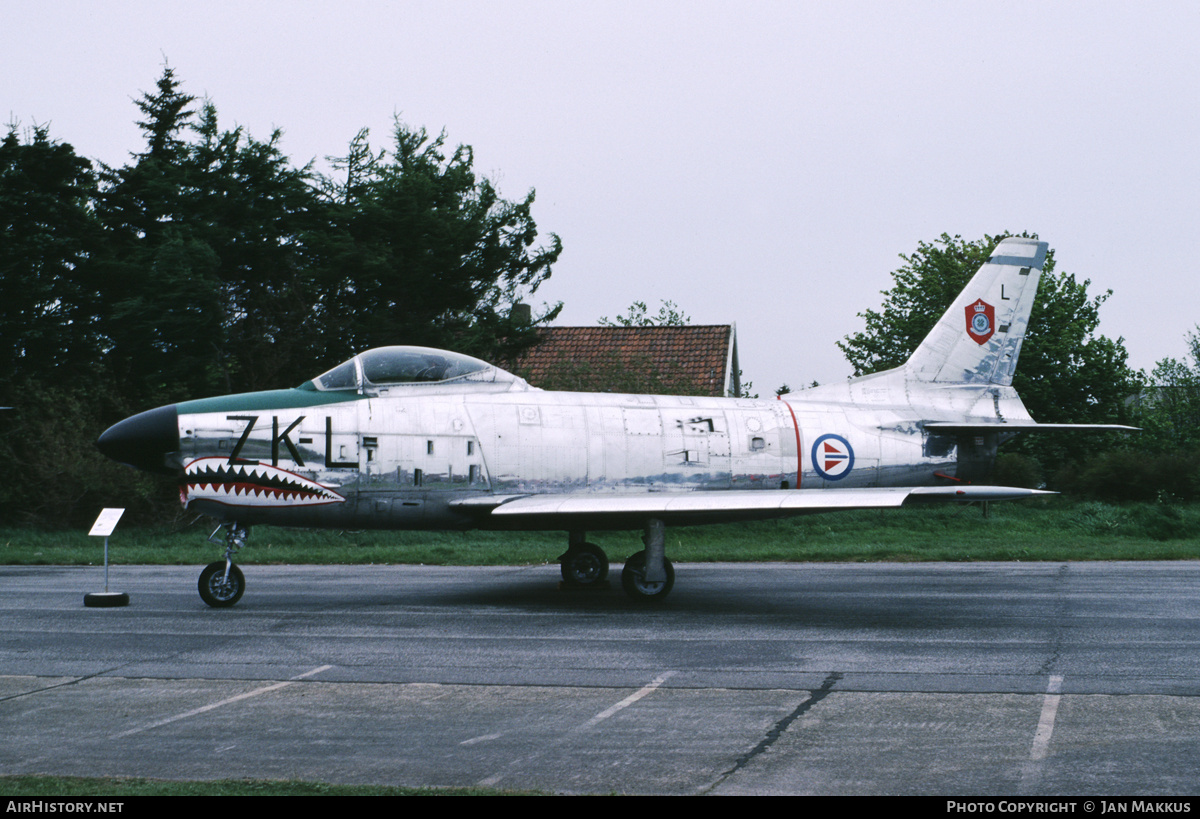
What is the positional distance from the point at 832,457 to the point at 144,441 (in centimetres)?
894

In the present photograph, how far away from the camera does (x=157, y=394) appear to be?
2672cm

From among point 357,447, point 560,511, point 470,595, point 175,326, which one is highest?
point 175,326

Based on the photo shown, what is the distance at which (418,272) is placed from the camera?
2694cm

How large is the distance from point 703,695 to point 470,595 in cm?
710

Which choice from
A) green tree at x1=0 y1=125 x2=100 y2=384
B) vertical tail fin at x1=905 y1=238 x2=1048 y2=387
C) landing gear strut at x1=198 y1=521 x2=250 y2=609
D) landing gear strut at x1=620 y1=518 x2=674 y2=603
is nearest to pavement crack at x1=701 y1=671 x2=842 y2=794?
landing gear strut at x1=620 y1=518 x2=674 y2=603

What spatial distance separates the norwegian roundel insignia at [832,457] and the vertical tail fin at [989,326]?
1944 millimetres

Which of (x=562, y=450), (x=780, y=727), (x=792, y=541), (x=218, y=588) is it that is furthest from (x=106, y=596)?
(x=792, y=541)

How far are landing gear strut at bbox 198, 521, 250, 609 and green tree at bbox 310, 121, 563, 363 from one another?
13.0 metres

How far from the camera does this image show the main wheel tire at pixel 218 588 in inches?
527

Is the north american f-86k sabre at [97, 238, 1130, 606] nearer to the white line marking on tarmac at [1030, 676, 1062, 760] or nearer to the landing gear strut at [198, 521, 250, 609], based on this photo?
the landing gear strut at [198, 521, 250, 609]

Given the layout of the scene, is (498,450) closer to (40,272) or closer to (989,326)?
(989,326)
